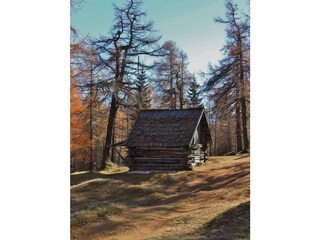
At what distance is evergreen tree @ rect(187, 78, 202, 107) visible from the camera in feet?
13.8

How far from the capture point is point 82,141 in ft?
16.9

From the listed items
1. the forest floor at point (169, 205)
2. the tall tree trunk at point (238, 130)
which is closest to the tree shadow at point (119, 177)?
the forest floor at point (169, 205)

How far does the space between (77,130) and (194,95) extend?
6.95ft

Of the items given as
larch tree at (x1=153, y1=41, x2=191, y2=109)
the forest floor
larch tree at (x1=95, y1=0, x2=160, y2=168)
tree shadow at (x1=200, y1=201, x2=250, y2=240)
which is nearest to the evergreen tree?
larch tree at (x1=153, y1=41, x2=191, y2=109)

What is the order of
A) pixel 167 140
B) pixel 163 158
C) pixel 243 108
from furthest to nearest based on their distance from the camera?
pixel 167 140, pixel 163 158, pixel 243 108

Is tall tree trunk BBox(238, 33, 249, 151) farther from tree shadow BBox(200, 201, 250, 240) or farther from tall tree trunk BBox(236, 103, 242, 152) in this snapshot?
tree shadow BBox(200, 201, 250, 240)

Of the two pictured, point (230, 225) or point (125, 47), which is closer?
point (230, 225)

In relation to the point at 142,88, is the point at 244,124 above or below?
below

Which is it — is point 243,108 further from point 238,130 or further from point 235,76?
point 235,76

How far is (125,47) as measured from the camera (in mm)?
4652

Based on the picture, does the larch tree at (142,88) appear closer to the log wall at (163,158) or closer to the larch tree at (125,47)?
the larch tree at (125,47)

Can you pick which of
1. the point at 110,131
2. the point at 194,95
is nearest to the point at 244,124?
the point at 194,95

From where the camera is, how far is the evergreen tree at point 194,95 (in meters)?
4.20

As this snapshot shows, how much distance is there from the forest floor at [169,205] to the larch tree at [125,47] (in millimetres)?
1420
